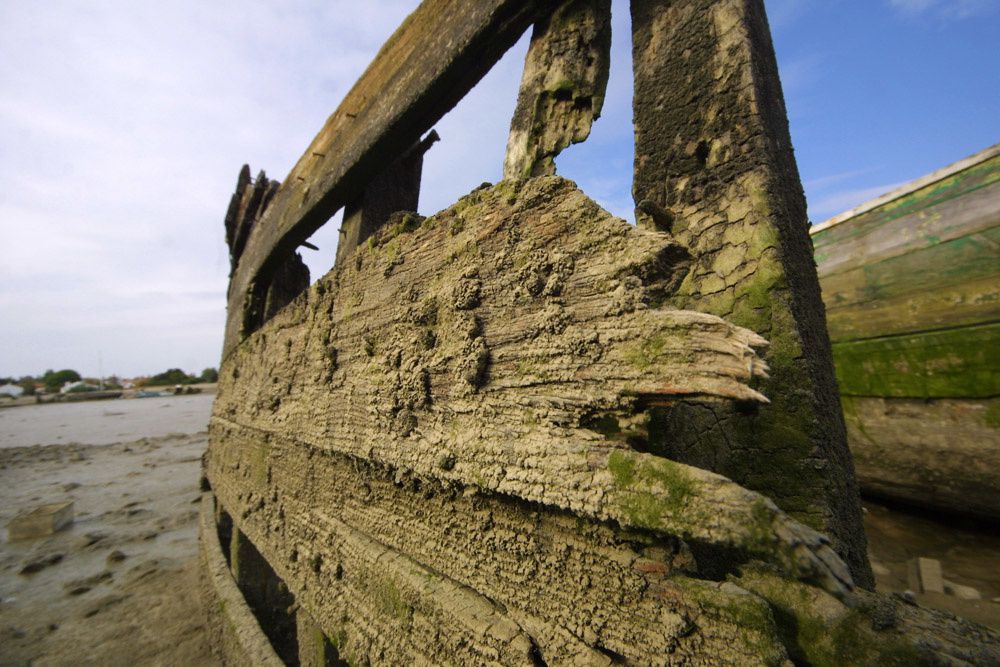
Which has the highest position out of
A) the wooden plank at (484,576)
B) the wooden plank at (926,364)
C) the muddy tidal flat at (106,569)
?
the wooden plank at (926,364)

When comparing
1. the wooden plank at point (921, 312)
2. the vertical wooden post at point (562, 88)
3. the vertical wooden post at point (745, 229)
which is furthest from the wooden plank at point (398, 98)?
the wooden plank at point (921, 312)

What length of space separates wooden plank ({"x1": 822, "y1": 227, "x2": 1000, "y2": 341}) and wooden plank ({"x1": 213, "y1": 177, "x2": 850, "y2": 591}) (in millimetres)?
3418

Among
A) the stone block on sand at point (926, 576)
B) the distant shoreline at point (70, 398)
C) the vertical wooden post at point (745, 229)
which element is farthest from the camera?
the distant shoreline at point (70, 398)

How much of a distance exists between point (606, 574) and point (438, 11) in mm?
2037

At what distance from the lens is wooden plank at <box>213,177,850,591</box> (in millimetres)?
616

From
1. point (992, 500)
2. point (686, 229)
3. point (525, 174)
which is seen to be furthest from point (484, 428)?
point (992, 500)

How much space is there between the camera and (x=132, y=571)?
337 centimetres

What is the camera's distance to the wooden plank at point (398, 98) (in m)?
1.43

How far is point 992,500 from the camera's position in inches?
101

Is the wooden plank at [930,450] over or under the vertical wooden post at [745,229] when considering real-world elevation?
under

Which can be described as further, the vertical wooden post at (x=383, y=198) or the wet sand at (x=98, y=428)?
the wet sand at (x=98, y=428)

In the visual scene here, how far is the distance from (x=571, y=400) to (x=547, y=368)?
0.08 m

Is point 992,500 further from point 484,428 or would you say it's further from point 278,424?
point 278,424

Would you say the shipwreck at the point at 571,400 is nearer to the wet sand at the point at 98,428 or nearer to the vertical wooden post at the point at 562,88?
the vertical wooden post at the point at 562,88
